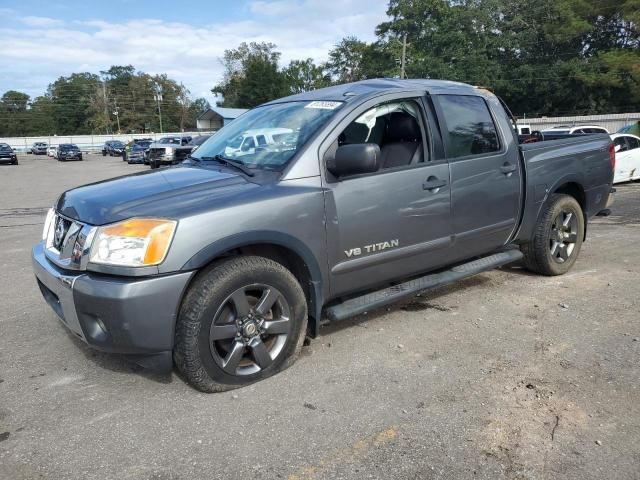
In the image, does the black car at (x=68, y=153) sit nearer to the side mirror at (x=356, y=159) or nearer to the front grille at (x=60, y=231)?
the front grille at (x=60, y=231)

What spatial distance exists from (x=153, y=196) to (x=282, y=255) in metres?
0.85

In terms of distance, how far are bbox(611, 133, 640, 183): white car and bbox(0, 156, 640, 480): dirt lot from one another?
10.6m

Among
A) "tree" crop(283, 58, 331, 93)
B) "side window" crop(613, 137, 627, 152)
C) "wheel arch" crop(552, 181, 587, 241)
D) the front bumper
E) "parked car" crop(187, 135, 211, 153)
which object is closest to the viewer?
the front bumper

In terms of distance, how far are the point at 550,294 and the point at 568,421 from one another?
2.15 m

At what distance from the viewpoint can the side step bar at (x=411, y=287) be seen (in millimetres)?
3406

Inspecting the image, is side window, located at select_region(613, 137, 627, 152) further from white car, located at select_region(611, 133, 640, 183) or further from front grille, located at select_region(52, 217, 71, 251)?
front grille, located at select_region(52, 217, 71, 251)

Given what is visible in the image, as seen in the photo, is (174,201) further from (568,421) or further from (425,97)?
(568,421)

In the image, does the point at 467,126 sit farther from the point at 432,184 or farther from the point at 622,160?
the point at 622,160

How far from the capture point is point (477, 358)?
339 cm

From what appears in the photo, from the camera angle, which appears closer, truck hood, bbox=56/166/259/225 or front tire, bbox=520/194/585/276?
truck hood, bbox=56/166/259/225

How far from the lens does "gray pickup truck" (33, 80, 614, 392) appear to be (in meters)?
2.68

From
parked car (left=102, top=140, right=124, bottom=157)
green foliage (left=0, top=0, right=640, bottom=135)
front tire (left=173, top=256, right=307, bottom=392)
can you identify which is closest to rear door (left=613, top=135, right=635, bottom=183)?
front tire (left=173, top=256, right=307, bottom=392)

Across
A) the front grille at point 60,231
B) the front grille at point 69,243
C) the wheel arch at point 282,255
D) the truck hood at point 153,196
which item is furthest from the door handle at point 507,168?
the front grille at point 60,231

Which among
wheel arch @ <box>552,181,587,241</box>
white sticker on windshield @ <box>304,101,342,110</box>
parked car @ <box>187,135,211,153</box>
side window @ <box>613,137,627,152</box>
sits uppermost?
white sticker on windshield @ <box>304,101,342,110</box>
